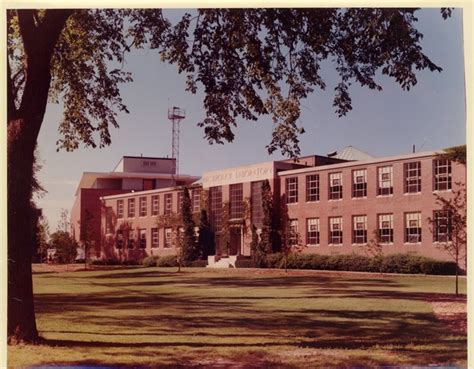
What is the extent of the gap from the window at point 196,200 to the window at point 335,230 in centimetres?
279

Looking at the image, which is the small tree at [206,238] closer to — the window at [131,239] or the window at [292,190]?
the window at [131,239]

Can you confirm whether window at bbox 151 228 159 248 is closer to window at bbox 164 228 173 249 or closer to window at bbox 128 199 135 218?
window at bbox 164 228 173 249

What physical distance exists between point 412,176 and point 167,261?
5288mm

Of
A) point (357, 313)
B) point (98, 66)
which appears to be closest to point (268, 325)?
point (357, 313)

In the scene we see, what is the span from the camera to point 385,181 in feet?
Result: 43.6

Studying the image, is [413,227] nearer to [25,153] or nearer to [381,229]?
[381,229]

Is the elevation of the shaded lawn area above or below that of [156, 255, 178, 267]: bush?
below

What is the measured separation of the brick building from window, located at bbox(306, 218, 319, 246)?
0.07 ft

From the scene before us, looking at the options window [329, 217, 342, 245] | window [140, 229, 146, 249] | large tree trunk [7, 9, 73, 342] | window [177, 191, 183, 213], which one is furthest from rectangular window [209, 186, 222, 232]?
large tree trunk [7, 9, 73, 342]

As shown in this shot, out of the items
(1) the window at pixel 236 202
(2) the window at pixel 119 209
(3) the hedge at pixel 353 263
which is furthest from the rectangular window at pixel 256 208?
(2) the window at pixel 119 209

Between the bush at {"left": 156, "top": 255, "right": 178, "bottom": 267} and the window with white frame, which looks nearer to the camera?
the bush at {"left": 156, "top": 255, "right": 178, "bottom": 267}

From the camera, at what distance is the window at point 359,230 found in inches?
511

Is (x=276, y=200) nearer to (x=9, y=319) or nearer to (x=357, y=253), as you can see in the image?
(x=357, y=253)

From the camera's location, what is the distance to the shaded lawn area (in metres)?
8.96
